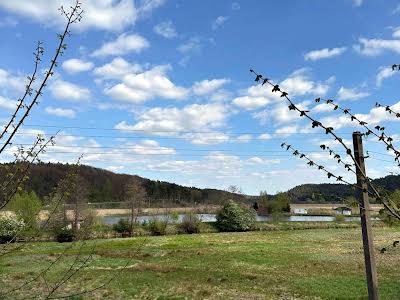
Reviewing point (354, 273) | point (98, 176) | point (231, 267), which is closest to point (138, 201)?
point (231, 267)

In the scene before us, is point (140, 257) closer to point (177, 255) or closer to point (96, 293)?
point (177, 255)

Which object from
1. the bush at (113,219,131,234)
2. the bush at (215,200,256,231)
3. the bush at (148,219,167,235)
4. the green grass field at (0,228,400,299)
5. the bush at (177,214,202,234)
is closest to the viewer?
the green grass field at (0,228,400,299)

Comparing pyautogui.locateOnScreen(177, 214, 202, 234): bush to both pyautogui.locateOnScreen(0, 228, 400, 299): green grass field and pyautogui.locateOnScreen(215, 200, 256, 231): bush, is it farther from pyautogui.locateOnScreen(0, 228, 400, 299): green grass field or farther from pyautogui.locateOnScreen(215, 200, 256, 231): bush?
pyautogui.locateOnScreen(0, 228, 400, 299): green grass field

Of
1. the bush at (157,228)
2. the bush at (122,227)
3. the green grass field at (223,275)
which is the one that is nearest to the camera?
the green grass field at (223,275)

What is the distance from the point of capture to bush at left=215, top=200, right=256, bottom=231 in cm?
5416

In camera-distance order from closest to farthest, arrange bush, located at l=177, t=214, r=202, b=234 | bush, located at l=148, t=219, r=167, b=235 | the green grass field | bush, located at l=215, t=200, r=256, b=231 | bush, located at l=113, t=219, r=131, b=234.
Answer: the green grass field → bush, located at l=113, t=219, r=131, b=234 → bush, located at l=148, t=219, r=167, b=235 → bush, located at l=177, t=214, r=202, b=234 → bush, located at l=215, t=200, r=256, b=231

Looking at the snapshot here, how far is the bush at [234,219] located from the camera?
178ft

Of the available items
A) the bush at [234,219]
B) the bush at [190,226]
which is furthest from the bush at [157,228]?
the bush at [234,219]

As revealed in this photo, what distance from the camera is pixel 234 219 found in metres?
54.0

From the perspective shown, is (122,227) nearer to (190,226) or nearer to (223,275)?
(190,226)

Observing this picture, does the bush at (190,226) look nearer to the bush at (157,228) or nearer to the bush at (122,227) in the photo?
the bush at (157,228)

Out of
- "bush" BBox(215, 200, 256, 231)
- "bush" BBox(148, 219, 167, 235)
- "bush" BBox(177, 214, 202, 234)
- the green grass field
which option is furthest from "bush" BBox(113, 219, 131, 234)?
the green grass field

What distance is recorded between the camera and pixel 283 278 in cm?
1838

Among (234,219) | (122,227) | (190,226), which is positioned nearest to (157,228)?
(122,227)
